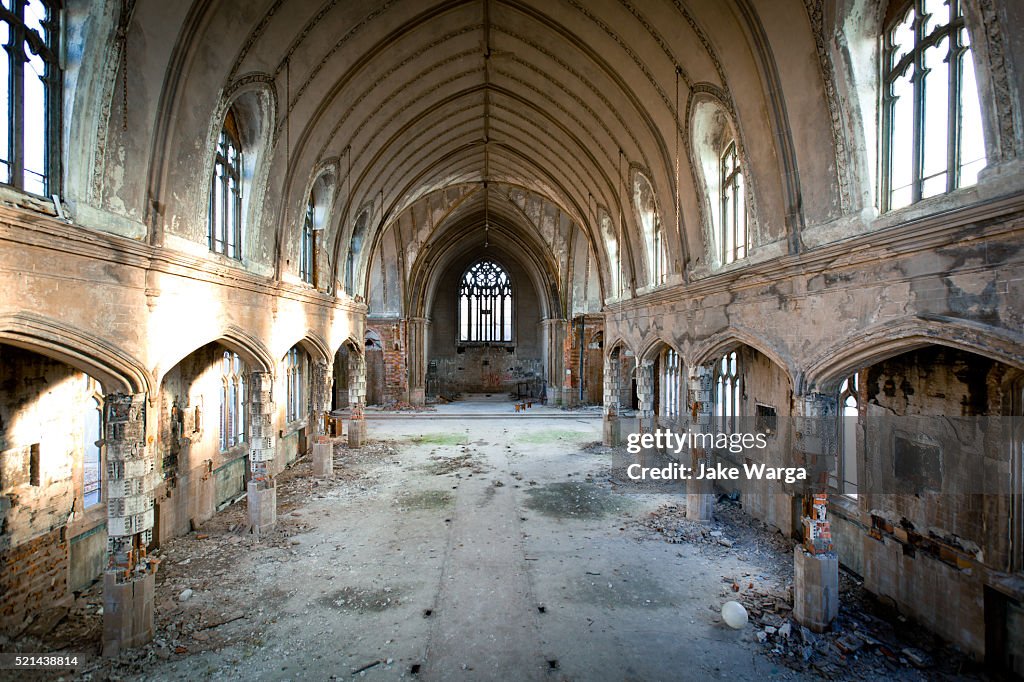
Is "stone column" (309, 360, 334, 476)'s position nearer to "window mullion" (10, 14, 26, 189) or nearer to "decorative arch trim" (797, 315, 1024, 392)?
"window mullion" (10, 14, 26, 189)

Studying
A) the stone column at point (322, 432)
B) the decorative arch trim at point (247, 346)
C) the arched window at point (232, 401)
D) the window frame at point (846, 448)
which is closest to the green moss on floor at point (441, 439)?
the stone column at point (322, 432)

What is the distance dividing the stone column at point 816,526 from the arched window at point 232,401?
1111 centimetres

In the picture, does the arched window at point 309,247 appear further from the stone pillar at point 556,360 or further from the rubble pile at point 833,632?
the stone pillar at point 556,360

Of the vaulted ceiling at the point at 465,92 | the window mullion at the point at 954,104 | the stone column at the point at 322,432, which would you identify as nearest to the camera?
the window mullion at the point at 954,104

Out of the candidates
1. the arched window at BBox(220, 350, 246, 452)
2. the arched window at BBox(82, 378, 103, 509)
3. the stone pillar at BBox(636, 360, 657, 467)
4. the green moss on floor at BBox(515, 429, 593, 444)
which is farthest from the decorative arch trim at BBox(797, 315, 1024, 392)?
the green moss on floor at BBox(515, 429, 593, 444)

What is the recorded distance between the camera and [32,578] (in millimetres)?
6684

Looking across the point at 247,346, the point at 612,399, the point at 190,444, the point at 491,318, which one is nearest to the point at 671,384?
the point at 612,399

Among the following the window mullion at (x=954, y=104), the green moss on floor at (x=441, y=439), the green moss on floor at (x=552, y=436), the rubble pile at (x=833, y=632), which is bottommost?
the rubble pile at (x=833, y=632)

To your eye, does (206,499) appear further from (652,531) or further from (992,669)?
(992,669)

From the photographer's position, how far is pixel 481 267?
3494cm

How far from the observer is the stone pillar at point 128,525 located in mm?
6082

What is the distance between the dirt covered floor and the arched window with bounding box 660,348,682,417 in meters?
5.08

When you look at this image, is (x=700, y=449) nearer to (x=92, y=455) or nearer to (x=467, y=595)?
(x=467, y=595)

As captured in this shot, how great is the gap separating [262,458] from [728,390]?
1068 centimetres
